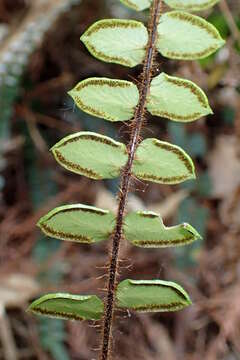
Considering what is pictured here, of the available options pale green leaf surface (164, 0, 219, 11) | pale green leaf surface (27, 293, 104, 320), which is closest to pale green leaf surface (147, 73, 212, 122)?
pale green leaf surface (164, 0, 219, 11)

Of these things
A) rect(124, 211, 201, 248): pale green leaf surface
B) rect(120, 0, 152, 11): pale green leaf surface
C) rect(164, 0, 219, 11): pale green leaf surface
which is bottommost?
rect(124, 211, 201, 248): pale green leaf surface

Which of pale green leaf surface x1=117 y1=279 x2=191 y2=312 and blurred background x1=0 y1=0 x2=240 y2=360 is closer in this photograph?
pale green leaf surface x1=117 y1=279 x2=191 y2=312

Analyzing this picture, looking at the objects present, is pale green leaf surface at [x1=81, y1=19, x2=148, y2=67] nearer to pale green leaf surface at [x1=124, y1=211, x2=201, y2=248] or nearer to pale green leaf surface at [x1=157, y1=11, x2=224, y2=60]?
pale green leaf surface at [x1=157, y1=11, x2=224, y2=60]

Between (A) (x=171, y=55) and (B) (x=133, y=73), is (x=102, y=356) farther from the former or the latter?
(B) (x=133, y=73)

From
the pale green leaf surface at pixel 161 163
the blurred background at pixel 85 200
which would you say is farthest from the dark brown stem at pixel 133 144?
the blurred background at pixel 85 200

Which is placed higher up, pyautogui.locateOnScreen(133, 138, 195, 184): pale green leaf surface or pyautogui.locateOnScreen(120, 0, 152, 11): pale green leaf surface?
pyautogui.locateOnScreen(120, 0, 152, 11): pale green leaf surface

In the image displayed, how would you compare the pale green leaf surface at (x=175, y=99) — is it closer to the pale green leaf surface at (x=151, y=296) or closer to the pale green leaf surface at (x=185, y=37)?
the pale green leaf surface at (x=185, y=37)

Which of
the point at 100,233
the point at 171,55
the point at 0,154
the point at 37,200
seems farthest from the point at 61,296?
the point at 37,200

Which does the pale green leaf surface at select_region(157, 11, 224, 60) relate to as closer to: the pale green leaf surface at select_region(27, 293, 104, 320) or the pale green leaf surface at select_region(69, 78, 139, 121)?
the pale green leaf surface at select_region(69, 78, 139, 121)
